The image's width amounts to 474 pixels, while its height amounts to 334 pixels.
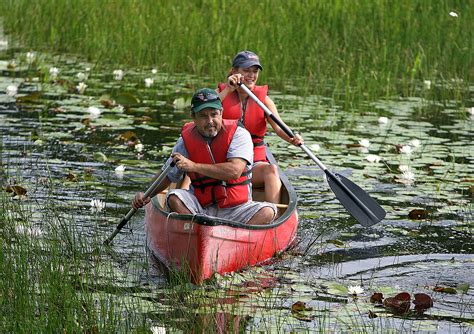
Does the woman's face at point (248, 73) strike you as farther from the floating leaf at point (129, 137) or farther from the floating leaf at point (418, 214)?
the floating leaf at point (129, 137)

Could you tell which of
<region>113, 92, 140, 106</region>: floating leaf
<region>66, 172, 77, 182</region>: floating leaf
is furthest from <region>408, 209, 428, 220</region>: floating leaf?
<region>113, 92, 140, 106</region>: floating leaf

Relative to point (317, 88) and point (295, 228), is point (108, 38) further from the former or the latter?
point (295, 228)

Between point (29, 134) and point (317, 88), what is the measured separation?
394 cm

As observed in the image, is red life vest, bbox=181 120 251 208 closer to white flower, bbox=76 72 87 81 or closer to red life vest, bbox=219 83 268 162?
red life vest, bbox=219 83 268 162

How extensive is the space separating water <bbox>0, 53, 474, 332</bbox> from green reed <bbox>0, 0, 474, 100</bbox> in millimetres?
376

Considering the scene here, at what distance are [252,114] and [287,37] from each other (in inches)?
218

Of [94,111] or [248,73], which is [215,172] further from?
[94,111]

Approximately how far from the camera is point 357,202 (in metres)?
8.57

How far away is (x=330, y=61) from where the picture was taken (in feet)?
46.6

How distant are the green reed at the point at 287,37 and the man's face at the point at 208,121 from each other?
5.99 meters

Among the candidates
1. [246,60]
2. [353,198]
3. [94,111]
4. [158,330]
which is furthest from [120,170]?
[158,330]

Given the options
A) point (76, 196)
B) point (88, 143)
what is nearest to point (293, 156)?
point (88, 143)

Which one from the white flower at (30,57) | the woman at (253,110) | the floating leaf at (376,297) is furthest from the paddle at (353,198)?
the white flower at (30,57)

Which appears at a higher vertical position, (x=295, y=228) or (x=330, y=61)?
(x=330, y=61)
